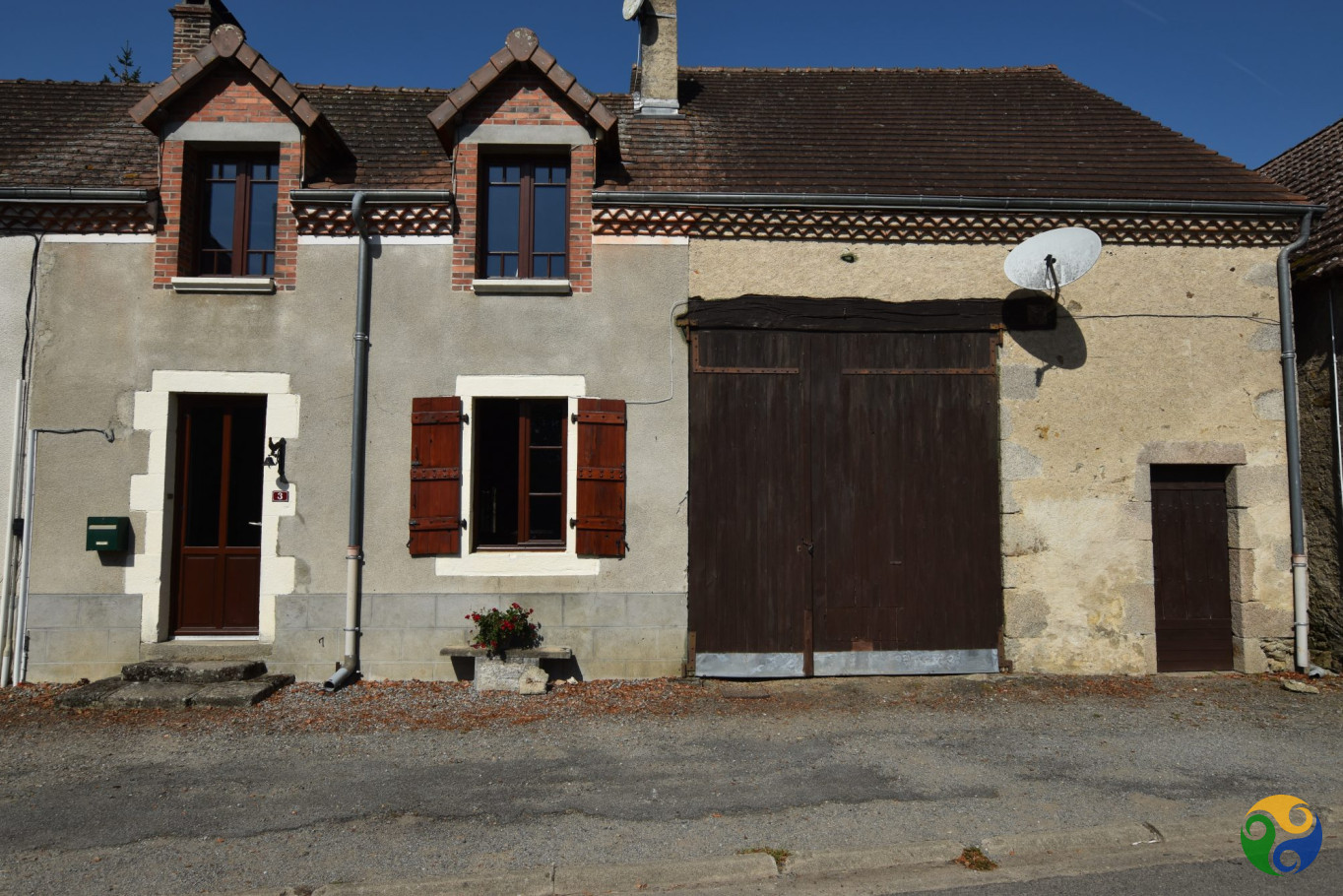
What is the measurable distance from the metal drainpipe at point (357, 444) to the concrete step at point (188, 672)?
0.79 m

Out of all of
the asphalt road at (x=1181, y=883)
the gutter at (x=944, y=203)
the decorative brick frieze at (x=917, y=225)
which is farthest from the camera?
the decorative brick frieze at (x=917, y=225)

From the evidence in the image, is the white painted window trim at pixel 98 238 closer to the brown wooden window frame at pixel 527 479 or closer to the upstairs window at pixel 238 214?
the upstairs window at pixel 238 214

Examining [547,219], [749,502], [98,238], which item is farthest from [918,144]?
[98,238]

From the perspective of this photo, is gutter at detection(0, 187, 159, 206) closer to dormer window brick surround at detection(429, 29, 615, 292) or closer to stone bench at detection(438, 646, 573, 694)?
dormer window brick surround at detection(429, 29, 615, 292)

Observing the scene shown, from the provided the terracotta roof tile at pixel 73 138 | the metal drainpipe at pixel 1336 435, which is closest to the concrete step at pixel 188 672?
the terracotta roof tile at pixel 73 138

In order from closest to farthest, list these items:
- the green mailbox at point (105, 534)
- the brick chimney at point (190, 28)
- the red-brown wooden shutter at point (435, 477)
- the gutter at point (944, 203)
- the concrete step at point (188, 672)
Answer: the concrete step at point (188, 672), the green mailbox at point (105, 534), the red-brown wooden shutter at point (435, 477), the gutter at point (944, 203), the brick chimney at point (190, 28)

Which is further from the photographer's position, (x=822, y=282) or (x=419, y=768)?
(x=822, y=282)

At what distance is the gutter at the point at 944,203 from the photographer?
7422mm

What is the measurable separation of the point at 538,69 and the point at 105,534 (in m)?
5.62

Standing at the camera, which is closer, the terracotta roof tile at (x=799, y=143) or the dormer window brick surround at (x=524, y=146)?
the dormer window brick surround at (x=524, y=146)

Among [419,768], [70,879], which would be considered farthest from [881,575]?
[70,879]

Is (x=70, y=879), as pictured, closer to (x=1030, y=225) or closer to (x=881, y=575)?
(x=881, y=575)

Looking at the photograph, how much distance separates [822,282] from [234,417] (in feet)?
18.3

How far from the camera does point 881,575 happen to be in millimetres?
7422
